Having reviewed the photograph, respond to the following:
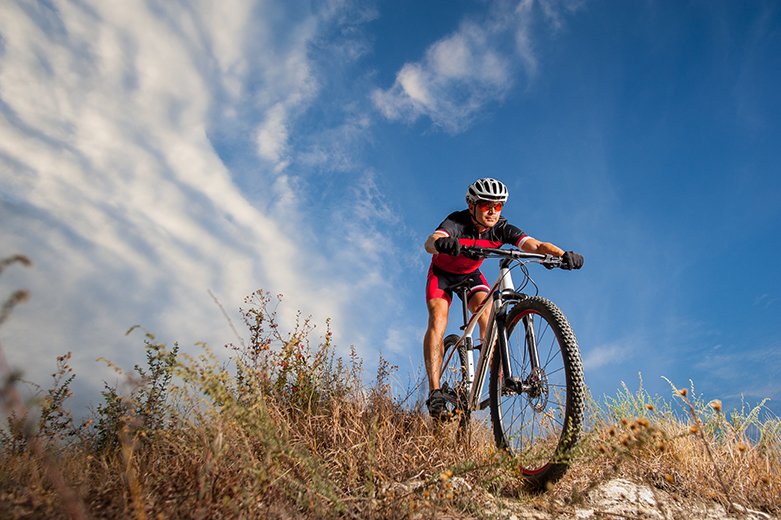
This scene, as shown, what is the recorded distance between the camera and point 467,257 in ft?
18.1

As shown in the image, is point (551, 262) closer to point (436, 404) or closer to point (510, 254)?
point (510, 254)

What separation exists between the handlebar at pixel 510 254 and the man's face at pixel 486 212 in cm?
113

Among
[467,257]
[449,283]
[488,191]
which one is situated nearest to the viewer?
[467,257]

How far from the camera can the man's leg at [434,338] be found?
564 centimetres

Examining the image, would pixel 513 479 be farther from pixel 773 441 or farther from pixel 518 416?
pixel 773 441

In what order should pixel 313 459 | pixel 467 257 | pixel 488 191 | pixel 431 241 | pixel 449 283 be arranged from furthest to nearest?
pixel 449 283, pixel 488 191, pixel 467 257, pixel 431 241, pixel 313 459

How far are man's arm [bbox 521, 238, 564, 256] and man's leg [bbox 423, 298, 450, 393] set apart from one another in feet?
3.71

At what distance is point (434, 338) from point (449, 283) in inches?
27.5

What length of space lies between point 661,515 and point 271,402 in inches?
133

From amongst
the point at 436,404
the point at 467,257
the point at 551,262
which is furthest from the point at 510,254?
the point at 436,404

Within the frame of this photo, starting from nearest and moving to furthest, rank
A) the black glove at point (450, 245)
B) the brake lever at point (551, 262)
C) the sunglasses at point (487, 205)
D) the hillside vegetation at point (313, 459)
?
1. the hillside vegetation at point (313, 459)
2. the black glove at point (450, 245)
3. the brake lever at point (551, 262)
4. the sunglasses at point (487, 205)

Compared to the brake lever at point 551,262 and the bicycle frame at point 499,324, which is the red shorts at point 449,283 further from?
the brake lever at point 551,262

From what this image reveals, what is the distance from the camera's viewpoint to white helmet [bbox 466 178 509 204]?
5.75 metres

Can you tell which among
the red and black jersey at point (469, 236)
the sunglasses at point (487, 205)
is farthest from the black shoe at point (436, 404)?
the sunglasses at point (487, 205)
